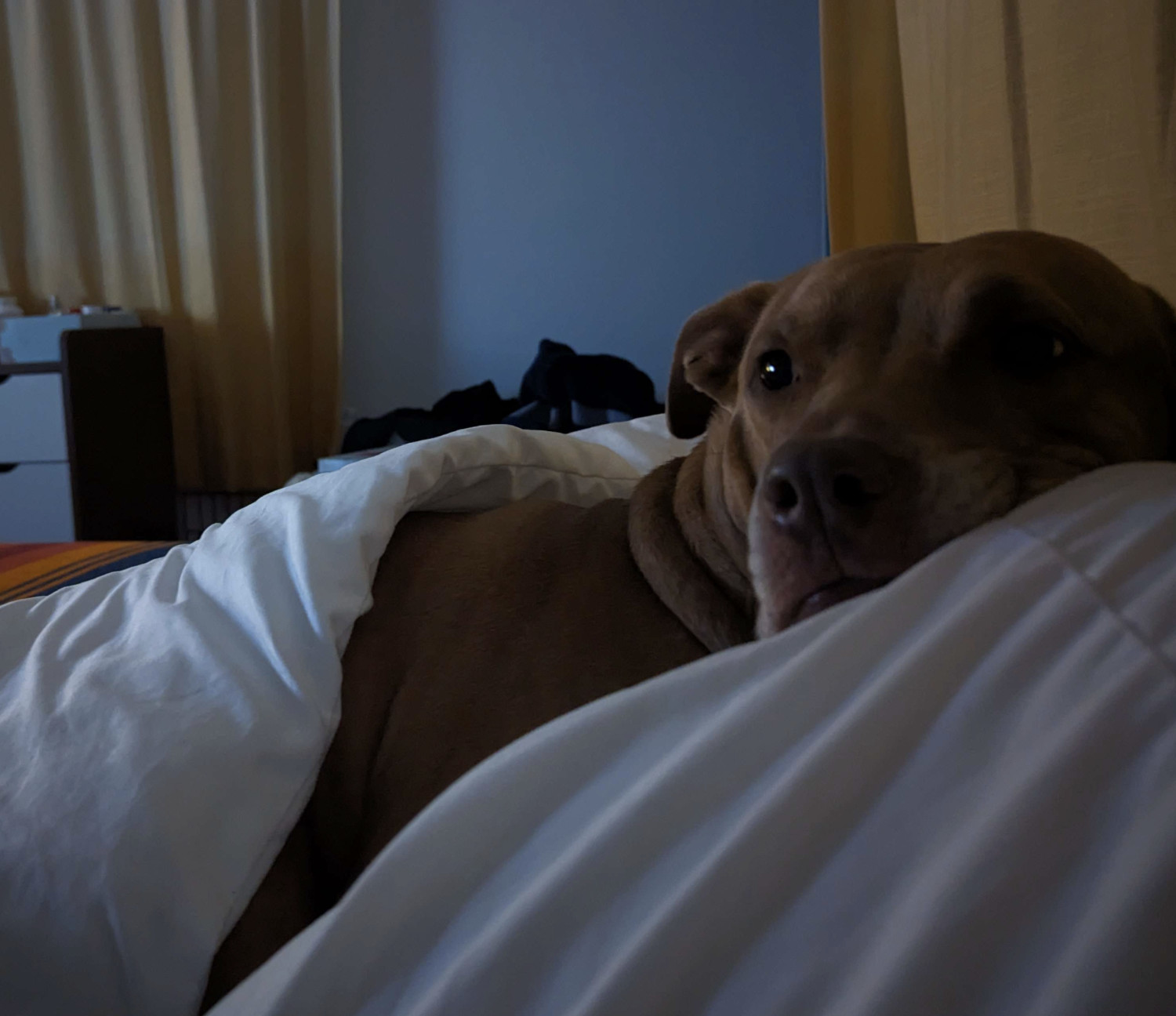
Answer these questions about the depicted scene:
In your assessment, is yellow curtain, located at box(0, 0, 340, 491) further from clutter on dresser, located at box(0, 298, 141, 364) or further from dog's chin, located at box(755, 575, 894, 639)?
dog's chin, located at box(755, 575, 894, 639)

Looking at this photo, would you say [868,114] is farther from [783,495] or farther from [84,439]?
[84,439]

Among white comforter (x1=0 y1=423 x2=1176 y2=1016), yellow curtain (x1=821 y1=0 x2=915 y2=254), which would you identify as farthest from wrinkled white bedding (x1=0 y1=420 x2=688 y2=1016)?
yellow curtain (x1=821 y1=0 x2=915 y2=254)

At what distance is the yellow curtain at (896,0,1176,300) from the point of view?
3.92 ft

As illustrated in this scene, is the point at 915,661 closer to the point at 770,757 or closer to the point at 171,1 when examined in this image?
the point at 770,757

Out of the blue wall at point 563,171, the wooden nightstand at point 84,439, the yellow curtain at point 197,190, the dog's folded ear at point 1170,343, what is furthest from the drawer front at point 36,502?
the dog's folded ear at point 1170,343

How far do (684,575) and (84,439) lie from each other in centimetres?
306

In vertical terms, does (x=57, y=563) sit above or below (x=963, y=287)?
below

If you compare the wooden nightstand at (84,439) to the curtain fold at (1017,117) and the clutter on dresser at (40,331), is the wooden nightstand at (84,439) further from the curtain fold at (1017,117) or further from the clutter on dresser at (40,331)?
the curtain fold at (1017,117)

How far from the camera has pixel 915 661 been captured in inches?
17.0

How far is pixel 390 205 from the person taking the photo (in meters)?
3.80

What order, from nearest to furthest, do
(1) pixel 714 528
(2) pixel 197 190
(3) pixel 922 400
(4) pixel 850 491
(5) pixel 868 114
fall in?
(4) pixel 850 491
(3) pixel 922 400
(1) pixel 714 528
(5) pixel 868 114
(2) pixel 197 190

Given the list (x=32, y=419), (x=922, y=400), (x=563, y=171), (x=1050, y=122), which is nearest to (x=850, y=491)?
(x=922, y=400)

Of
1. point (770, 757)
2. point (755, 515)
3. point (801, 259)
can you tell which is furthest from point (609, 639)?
point (801, 259)

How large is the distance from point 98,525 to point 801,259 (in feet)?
9.19
